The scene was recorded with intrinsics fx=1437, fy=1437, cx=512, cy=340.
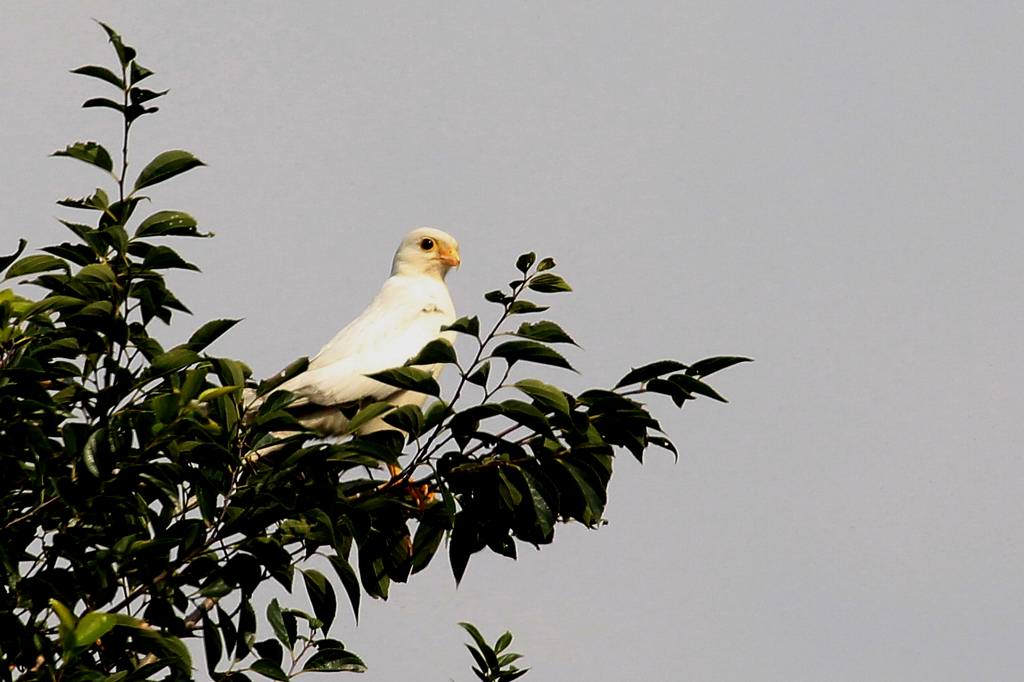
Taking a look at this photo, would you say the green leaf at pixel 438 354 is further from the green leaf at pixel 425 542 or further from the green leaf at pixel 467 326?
the green leaf at pixel 425 542

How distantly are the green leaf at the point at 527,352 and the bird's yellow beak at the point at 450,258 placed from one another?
15.9 ft

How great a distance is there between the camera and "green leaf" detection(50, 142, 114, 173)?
198 inches

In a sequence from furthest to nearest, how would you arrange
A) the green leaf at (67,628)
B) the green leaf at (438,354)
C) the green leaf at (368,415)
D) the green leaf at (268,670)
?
1. the green leaf at (268,670)
2. the green leaf at (368,415)
3. the green leaf at (438,354)
4. the green leaf at (67,628)

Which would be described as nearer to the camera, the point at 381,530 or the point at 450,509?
the point at 450,509

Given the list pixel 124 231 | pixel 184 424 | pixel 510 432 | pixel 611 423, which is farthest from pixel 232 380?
pixel 611 423

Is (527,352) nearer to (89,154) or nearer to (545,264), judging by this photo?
(545,264)

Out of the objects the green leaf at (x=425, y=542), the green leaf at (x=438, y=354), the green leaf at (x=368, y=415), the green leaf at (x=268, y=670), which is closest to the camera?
the green leaf at (x=438, y=354)

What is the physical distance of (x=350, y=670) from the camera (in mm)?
5770

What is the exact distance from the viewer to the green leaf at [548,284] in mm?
5117

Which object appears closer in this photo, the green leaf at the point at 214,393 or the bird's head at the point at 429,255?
the green leaf at the point at 214,393

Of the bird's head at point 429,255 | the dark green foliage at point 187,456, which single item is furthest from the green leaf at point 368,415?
the bird's head at point 429,255

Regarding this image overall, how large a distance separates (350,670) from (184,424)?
1.49 meters

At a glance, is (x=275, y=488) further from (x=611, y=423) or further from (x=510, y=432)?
(x=611, y=423)

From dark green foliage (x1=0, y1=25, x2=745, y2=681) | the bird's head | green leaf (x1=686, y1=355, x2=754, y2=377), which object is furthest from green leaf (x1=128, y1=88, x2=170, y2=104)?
the bird's head
